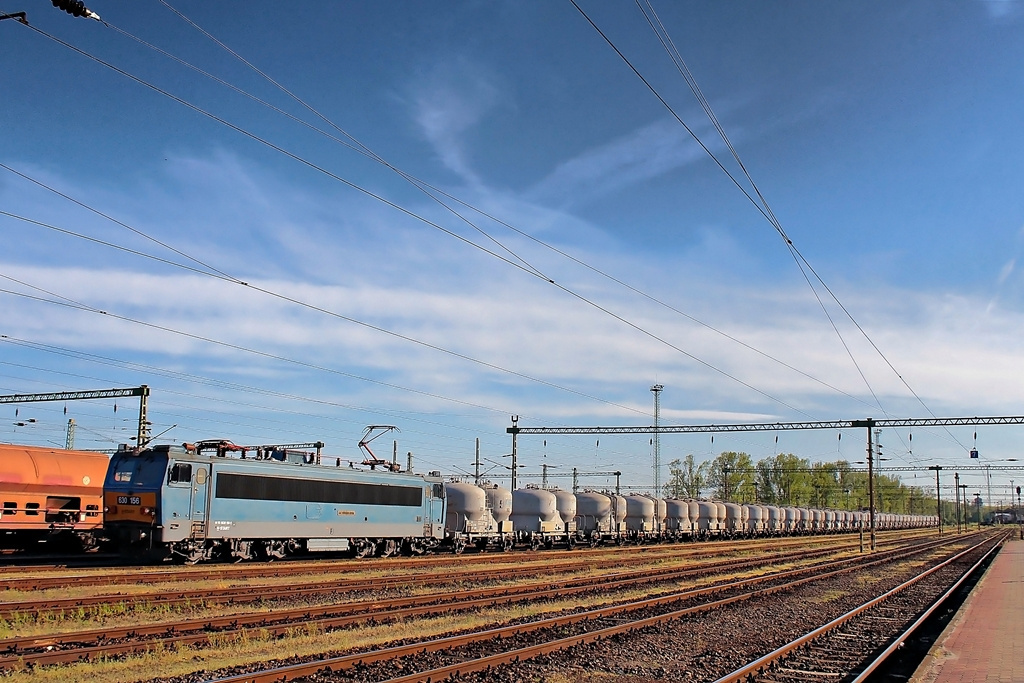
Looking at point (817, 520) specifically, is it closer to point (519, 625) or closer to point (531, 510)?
point (531, 510)

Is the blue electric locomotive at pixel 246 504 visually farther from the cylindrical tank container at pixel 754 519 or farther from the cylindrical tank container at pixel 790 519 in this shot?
the cylindrical tank container at pixel 790 519

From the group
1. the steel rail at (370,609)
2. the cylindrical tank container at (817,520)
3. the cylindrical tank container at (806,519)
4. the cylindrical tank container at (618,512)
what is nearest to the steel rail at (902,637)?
the steel rail at (370,609)

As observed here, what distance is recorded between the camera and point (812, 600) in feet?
74.6

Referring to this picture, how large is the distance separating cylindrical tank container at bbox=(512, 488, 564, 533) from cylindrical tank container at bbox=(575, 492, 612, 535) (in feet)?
15.0

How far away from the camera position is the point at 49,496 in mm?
29031

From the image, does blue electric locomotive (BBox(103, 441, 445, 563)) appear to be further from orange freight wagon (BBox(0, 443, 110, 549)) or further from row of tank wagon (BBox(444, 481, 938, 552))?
row of tank wagon (BBox(444, 481, 938, 552))

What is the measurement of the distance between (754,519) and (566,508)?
108ft

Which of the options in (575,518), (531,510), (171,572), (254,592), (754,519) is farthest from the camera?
(754,519)

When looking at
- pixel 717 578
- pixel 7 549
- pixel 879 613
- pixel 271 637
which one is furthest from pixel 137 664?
pixel 7 549

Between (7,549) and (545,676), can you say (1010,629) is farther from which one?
(7,549)

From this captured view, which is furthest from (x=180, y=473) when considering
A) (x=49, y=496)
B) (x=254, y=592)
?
(x=254, y=592)

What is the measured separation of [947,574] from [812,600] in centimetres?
1646

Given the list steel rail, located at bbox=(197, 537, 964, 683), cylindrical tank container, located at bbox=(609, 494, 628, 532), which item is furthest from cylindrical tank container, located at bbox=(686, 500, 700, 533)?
steel rail, located at bbox=(197, 537, 964, 683)

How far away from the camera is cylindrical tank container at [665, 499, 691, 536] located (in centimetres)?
6038
